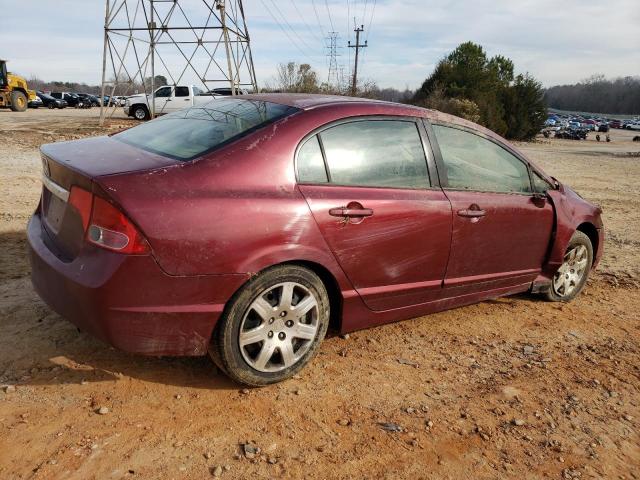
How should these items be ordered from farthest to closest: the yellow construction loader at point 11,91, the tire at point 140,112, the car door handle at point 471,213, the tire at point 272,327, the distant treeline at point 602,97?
the distant treeline at point 602,97 < the yellow construction loader at point 11,91 < the tire at point 140,112 < the car door handle at point 471,213 < the tire at point 272,327


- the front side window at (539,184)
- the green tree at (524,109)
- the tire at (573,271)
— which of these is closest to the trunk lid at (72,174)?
the front side window at (539,184)

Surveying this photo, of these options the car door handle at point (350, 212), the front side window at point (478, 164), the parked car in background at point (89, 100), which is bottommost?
the parked car in background at point (89, 100)

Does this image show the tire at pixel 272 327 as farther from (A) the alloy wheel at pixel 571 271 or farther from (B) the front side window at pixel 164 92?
(B) the front side window at pixel 164 92

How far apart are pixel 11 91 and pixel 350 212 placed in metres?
32.2

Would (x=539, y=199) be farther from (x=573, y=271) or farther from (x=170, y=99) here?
(x=170, y=99)

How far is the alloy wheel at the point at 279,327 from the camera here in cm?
278

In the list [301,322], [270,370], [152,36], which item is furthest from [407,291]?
[152,36]

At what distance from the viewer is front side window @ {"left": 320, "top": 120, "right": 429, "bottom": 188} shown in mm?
3068

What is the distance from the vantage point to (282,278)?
2777 mm

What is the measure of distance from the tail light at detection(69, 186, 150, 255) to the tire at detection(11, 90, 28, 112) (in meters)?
31.5

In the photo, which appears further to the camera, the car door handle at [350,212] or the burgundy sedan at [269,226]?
the car door handle at [350,212]

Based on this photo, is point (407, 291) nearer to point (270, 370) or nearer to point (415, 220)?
point (415, 220)

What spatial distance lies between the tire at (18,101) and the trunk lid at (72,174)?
101 ft

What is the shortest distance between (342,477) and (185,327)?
3.34 feet
